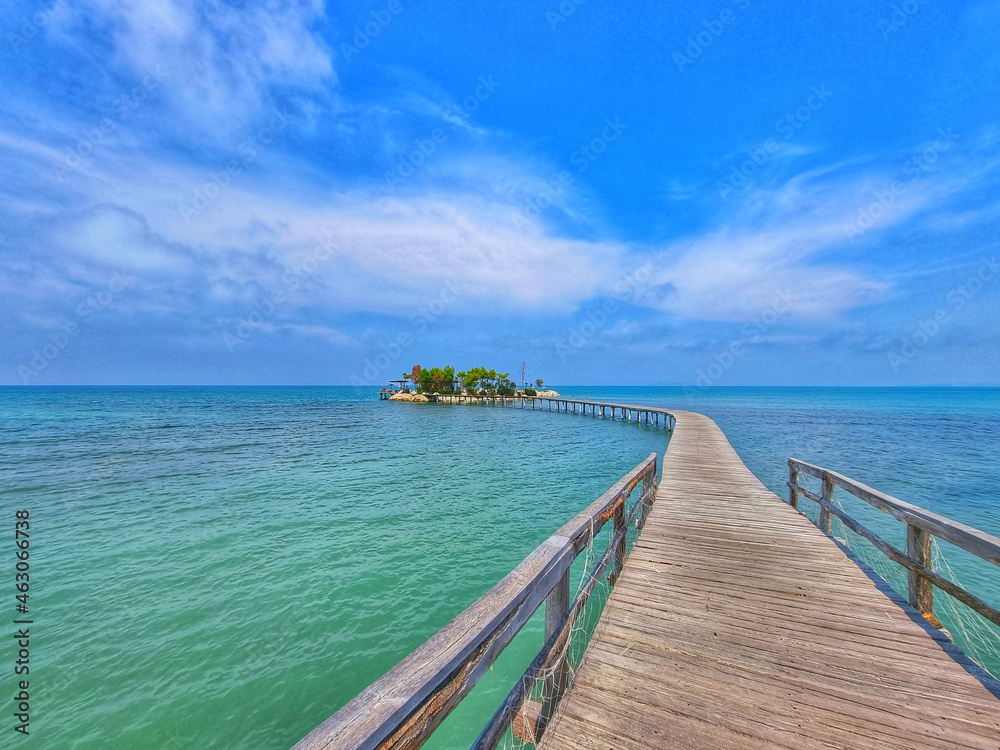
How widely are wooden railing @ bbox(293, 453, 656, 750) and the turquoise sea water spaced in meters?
2.42

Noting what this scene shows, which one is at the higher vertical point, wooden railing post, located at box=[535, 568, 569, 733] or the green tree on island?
the green tree on island

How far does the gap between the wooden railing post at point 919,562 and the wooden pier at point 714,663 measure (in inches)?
0.7

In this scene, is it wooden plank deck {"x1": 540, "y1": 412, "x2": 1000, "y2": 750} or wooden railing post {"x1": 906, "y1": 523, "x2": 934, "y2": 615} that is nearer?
wooden plank deck {"x1": 540, "y1": 412, "x2": 1000, "y2": 750}

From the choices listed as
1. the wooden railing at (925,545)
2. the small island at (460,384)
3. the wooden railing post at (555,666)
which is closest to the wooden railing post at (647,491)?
the wooden railing at (925,545)

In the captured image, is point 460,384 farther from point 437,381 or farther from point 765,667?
point 765,667

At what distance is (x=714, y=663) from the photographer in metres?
2.72

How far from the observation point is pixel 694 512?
620 cm

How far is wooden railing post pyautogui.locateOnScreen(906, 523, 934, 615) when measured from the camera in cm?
389

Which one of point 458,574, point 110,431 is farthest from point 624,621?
point 110,431

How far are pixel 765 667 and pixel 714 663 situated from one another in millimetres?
329

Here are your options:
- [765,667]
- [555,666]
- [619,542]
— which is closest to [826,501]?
[619,542]

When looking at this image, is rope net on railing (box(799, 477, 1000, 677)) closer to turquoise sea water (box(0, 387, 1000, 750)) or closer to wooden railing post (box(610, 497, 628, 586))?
turquoise sea water (box(0, 387, 1000, 750))

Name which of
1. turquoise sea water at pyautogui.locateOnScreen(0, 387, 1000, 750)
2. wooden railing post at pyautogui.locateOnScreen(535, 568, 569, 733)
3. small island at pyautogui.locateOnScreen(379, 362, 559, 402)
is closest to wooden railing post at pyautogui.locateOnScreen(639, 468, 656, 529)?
turquoise sea water at pyautogui.locateOnScreen(0, 387, 1000, 750)

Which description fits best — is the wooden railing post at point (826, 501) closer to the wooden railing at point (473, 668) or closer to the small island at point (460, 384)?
the wooden railing at point (473, 668)
